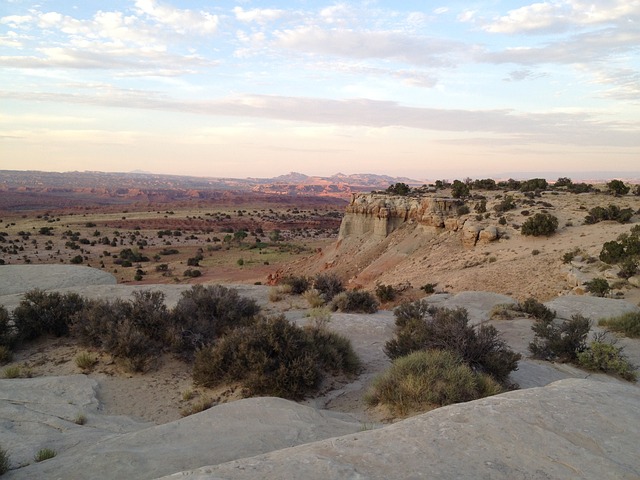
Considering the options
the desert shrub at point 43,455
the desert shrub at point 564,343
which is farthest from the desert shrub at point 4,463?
the desert shrub at point 564,343

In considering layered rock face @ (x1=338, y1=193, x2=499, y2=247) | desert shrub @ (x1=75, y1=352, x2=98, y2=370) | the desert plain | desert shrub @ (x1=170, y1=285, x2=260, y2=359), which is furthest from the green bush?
layered rock face @ (x1=338, y1=193, x2=499, y2=247)

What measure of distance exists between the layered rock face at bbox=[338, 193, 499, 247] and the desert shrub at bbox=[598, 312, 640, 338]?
41.2 feet

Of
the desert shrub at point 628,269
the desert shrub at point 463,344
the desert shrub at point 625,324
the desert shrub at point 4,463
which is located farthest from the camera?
the desert shrub at point 628,269

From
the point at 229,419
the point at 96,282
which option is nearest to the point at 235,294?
the point at 229,419

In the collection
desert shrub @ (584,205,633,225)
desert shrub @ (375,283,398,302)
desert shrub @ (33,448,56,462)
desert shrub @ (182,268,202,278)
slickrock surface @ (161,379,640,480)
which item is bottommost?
desert shrub @ (182,268,202,278)

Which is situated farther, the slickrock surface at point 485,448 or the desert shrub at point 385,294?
the desert shrub at point 385,294

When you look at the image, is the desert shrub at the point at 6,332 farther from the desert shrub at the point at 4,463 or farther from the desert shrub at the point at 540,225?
the desert shrub at the point at 540,225

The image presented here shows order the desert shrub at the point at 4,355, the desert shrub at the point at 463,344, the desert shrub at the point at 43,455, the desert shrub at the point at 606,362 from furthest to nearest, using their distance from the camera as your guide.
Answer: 1. the desert shrub at the point at 4,355
2. the desert shrub at the point at 606,362
3. the desert shrub at the point at 463,344
4. the desert shrub at the point at 43,455

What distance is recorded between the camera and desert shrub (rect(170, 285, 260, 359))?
912cm

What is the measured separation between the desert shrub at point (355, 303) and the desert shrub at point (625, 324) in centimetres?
640

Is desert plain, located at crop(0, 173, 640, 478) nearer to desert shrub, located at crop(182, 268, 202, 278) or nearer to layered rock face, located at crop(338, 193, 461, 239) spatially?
layered rock face, located at crop(338, 193, 461, 239)

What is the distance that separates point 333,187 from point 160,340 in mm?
191439

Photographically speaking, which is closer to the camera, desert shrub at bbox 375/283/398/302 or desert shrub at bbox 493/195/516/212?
desert shrub at bbox 375/283/398/302

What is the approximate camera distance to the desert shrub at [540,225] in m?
23.3
